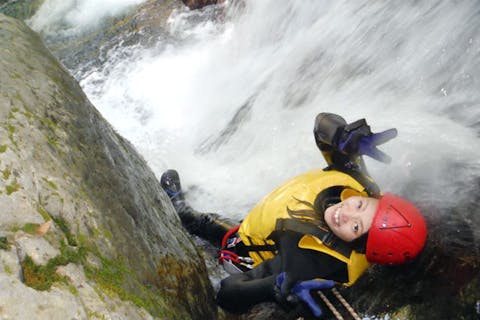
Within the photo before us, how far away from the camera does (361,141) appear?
13.1 ft

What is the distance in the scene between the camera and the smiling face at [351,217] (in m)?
3.55

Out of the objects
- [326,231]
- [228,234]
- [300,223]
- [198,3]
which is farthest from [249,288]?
[198,3]

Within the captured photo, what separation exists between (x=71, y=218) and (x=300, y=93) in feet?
16.2

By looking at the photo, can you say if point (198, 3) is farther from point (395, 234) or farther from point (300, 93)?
point (395, 234)

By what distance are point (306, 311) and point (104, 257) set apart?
1.71 metres

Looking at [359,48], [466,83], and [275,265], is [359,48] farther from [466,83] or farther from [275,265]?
[275,265]

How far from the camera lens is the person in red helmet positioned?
134 inches

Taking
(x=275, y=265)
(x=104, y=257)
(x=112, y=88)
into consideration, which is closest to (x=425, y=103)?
(x=275, y=265)

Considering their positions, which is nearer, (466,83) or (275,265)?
(275,265)

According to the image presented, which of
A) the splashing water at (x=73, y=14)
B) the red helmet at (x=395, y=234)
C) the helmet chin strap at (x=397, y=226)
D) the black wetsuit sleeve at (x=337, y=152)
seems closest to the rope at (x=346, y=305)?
the red helmet at (x=395, y=234)

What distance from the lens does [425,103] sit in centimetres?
527

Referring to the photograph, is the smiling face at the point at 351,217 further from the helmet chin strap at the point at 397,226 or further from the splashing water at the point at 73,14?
the splashing water at the point at 73,14

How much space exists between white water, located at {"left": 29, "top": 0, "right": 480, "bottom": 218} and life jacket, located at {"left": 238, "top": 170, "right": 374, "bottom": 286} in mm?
675

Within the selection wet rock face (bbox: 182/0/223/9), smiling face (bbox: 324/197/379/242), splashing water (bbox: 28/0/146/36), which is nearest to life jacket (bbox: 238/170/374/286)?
smiling face (bbox: 324/197/379/242)
